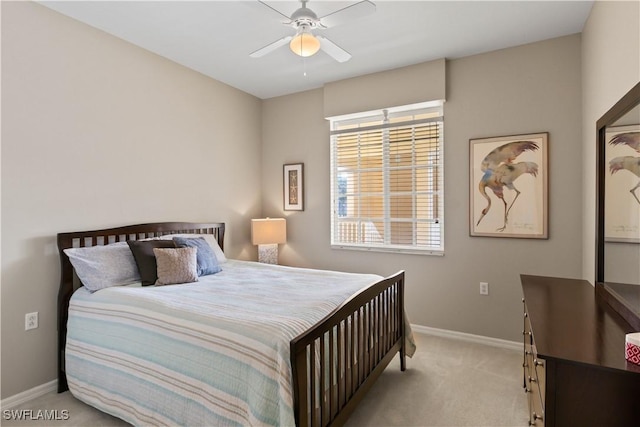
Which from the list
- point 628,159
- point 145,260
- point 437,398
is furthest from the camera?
point 145,260

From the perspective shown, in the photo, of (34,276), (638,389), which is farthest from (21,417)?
(638,389)

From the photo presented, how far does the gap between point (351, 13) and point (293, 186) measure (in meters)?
2.50

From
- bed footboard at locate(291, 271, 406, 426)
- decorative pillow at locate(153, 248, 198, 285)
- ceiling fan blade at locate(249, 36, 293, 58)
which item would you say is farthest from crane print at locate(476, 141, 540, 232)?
decorative pillow at locate(153, 248, 198, 285)

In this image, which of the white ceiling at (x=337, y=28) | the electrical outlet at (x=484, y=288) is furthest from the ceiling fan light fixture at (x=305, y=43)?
the electrical outlet at (x=484, y=288)

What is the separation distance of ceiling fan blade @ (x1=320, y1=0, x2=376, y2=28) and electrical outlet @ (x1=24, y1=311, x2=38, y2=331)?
2843mm

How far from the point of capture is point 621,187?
1.73 metres

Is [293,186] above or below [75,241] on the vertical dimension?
above

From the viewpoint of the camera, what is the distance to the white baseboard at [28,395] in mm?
2295

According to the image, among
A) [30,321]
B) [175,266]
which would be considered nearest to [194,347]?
[175,266]

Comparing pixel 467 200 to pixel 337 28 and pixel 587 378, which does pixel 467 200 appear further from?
pixel 587 378

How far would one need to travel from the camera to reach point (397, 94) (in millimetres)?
3635

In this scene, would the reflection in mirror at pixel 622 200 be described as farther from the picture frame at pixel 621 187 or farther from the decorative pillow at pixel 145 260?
the decorative pillow at pixel 145 260

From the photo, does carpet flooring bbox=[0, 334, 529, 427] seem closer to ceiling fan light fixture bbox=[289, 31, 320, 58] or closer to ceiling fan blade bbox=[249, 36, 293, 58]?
ceiling fan light fixture bbox=[289, 31, 320, 58]

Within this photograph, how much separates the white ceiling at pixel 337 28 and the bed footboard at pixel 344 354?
76.7 inches
